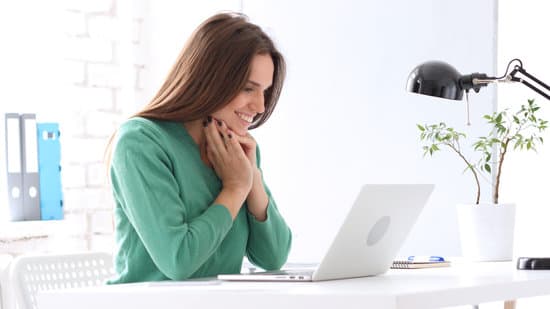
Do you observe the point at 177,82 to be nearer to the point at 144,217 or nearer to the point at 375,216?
the point at 144,217

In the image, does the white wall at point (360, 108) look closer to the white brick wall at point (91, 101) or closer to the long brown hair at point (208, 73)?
the white brick wall at point (91, 101)

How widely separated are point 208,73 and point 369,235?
58 cm

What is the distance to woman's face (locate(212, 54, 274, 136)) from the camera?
203 centimetres

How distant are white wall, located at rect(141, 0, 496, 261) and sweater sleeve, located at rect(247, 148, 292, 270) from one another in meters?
1.00

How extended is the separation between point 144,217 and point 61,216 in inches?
66.4

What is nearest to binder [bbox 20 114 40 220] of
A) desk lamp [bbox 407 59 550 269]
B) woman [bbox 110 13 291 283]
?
woman [bbox 110 13 291 283]

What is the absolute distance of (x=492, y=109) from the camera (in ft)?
9.75

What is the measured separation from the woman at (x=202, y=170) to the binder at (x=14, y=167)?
1.32m

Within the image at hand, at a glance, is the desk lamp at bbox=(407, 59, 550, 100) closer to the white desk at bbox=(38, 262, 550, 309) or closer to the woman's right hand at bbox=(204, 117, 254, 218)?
the woman's right hand at bbox=(204, 117, 254, 218)

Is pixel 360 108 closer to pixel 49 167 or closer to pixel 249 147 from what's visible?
pixel 49 167

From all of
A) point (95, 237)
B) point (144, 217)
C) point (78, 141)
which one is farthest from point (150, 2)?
point (144, 217)

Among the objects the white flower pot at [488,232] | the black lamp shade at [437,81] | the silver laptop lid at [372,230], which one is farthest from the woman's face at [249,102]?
the white flower pot at [488,232]

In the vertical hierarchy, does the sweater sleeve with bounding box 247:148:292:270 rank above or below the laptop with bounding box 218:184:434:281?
below

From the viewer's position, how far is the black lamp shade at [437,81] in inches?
86.2
